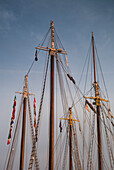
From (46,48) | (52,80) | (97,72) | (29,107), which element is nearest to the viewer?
(52,80)

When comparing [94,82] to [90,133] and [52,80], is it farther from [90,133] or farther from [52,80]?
[52,80]

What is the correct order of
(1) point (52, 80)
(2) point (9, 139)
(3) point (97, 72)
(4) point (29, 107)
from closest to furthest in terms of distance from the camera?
(1) point (52, 80), (2) point (9, 139), (4) point (29, 107), (3) point (97, 72)

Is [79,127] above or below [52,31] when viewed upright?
below

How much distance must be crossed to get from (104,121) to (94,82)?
6426 mm

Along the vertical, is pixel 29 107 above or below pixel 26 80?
below

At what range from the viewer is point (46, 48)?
1817 cm

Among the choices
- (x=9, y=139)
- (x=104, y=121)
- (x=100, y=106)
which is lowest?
(x=9, y=139)

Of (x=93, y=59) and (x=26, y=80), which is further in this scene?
(x=93, y=59)

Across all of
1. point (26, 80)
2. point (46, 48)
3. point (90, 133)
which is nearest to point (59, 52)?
point (46, 48)

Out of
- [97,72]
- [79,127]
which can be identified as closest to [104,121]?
[79,127]

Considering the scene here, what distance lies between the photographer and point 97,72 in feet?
111

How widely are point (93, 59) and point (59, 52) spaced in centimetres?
1672

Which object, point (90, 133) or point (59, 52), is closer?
point (59, 52)

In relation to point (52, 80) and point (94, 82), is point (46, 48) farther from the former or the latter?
point (94, 82)
